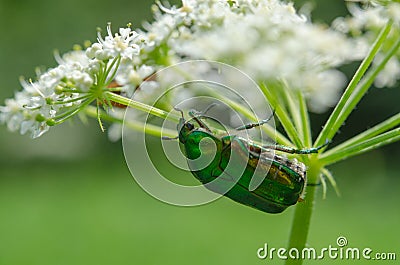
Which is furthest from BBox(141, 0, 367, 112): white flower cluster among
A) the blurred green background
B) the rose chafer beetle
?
the blurred green background

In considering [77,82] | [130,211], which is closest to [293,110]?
[77,82]

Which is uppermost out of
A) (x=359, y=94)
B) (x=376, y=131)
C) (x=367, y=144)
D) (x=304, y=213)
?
(x=359, y=94)

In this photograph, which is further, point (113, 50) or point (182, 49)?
point (182, 49)

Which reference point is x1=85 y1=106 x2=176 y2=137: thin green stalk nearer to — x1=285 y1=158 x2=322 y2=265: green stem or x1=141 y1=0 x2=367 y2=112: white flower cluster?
x1=141 y1=0 x2=367 y2=112: white flower cluster

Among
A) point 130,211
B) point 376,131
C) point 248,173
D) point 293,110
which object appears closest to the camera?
point 248,173

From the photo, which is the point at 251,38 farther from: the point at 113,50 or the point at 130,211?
the point at 130,211

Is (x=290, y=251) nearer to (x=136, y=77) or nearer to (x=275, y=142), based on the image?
(x=275, y=142)
